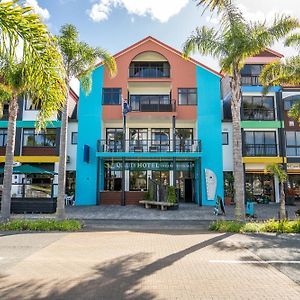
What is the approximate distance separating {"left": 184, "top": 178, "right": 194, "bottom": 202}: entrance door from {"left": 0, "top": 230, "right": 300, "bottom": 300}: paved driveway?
1413cm

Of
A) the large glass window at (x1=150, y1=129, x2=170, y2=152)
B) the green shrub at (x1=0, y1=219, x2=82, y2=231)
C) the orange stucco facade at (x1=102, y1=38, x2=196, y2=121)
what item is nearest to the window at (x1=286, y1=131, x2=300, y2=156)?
the orange stucco facade at (x1=102, y1=38, x2=196, y2=121)

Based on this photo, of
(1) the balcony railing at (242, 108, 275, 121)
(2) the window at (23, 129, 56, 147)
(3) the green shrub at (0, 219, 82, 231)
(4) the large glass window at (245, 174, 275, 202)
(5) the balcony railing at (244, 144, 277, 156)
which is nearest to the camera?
(3) the green shrub at (0, 219, 82, 231)

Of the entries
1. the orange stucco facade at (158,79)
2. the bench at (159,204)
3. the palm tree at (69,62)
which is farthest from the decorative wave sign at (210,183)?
the palm tree at (69,62)

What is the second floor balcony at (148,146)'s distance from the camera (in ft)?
75.6

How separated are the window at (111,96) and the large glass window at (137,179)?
20.1ft

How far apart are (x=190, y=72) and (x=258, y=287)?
2070cm

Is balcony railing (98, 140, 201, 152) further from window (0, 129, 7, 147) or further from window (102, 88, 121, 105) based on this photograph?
window (0, 129, 7, 147)

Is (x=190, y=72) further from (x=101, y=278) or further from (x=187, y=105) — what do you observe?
(x=101, y=278)

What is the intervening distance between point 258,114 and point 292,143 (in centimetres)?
379

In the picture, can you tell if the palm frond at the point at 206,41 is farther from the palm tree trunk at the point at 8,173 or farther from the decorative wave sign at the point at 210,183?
the decorative wave sign at the point at 210,183

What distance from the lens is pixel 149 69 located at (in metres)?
24.3

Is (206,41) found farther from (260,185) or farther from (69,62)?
(260,185)

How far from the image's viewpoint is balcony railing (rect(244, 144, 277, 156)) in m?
23.9

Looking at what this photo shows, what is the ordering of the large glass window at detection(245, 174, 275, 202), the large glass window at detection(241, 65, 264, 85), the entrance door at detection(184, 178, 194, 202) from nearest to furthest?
the entrance door at detection(184, 178, 194, 202), the large glass window at detection(245, 174, 275, 202), the large glass window at detection(241, 65, 264, 85)
